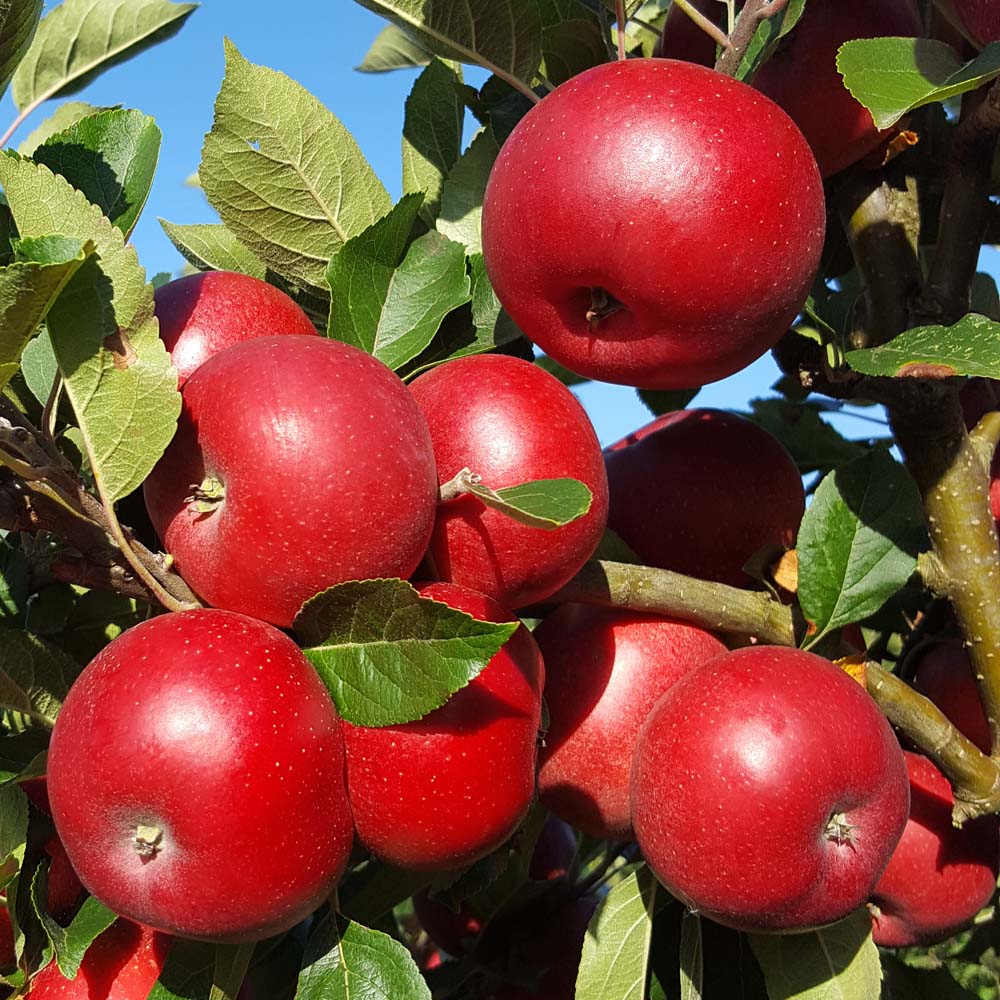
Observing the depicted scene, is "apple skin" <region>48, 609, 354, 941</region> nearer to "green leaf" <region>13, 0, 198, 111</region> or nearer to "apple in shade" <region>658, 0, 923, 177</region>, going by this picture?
"apple in shade" <region>658, 0, 923, 177</region>

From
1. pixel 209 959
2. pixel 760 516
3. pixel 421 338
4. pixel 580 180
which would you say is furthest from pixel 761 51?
pixel 209 959

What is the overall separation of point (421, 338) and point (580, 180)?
261 mm

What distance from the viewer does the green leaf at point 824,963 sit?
3.98ft

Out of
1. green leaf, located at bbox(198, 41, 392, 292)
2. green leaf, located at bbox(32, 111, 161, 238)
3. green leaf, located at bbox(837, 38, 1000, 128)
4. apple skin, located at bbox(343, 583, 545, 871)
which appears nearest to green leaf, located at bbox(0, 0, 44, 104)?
green leaf, located at bbox(32, 111, 161, 238)

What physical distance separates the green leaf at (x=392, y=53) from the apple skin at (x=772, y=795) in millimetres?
1372

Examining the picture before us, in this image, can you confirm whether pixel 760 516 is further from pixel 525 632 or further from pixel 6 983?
pixel 6 983

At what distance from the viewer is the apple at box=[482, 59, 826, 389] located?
0.94 m

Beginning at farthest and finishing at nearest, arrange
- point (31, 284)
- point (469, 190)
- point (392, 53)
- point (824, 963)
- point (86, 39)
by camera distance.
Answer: point (392, 53), point (86, 39), point (469, 190), point (824, 963), point (31, 284)

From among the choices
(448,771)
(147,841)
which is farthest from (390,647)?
(147,841)

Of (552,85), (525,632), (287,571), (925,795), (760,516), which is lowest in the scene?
(925,795)

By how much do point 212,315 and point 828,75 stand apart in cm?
71

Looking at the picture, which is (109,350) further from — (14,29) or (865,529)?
(865,529)

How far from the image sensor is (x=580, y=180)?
3.13ft

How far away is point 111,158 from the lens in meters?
1.06
